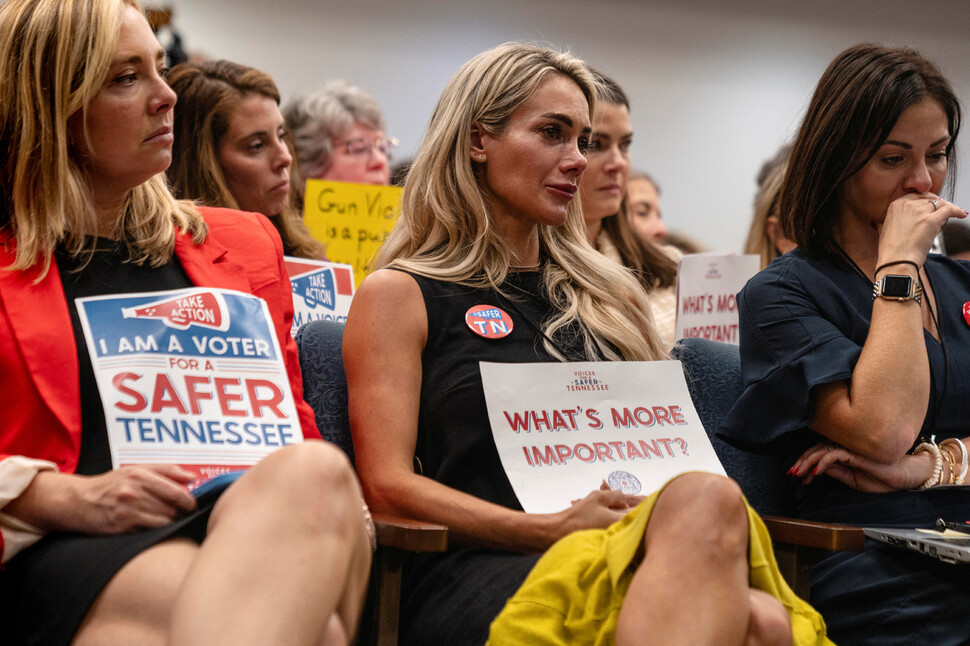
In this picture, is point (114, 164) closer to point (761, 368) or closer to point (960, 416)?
point (761, 368)

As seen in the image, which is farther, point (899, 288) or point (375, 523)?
point (899, 288)

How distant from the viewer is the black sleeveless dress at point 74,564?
149 centimetres

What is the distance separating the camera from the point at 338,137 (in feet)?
14.6

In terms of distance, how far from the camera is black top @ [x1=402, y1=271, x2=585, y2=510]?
6.68ft

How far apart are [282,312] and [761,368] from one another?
96 centimetres

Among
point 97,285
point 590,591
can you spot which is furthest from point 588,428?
point 97,285

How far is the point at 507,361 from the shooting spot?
2162 millimetres

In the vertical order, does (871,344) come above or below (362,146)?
above

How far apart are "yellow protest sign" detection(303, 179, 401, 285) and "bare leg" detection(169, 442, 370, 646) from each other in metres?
1.84

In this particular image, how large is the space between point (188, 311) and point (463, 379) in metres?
0.56

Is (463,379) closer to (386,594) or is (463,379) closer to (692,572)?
(386,594)

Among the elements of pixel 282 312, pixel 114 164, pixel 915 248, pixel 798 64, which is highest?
pixel 114 164

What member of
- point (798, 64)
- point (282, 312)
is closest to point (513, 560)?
point (282, 312)

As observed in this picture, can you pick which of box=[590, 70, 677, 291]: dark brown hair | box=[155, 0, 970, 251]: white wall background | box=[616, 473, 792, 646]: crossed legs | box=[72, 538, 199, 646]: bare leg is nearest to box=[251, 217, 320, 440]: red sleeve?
box=[72, 538, 199, 646]: bare leg
